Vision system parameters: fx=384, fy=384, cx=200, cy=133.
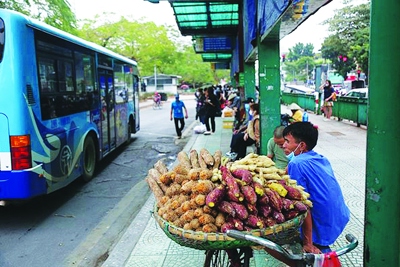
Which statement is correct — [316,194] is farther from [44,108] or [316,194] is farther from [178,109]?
[178,109]

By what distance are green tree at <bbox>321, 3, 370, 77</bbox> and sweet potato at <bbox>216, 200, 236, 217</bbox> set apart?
2347 centimetres

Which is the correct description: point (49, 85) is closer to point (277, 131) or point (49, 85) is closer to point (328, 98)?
point (277, 131)

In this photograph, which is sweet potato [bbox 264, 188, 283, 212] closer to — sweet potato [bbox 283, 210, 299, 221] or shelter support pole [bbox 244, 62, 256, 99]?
sweet potato [bbox 283, 210, 299, 221]

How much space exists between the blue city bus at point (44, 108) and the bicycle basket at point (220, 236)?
369 centimetres

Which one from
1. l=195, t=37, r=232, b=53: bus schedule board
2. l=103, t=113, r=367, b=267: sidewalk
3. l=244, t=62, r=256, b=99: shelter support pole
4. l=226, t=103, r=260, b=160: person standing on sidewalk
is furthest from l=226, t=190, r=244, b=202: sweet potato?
l=195, t=37, r=232, b=53: bus schedule board

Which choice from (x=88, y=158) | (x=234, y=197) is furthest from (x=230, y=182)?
(x=88, y=158)

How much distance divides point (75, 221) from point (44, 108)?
5.96 ft

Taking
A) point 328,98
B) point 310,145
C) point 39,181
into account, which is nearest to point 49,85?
point 39,181

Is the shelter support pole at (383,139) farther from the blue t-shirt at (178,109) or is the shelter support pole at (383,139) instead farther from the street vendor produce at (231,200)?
the blue t-shirt at (178,109)

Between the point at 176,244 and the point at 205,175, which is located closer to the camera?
the point at 205,175

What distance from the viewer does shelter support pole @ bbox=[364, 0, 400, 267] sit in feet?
7.79

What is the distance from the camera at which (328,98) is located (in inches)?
698

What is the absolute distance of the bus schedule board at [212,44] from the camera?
19.0 metres

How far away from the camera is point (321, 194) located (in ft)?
9.54
